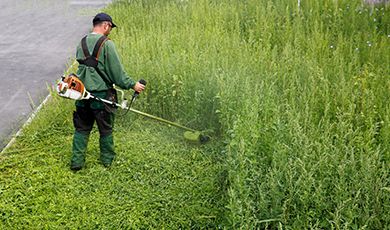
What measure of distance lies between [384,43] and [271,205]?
3902 mm

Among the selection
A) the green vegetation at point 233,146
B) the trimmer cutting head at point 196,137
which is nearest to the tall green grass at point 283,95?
the green vegetation at point 233,146

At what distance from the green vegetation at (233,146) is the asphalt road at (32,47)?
41.3 inches

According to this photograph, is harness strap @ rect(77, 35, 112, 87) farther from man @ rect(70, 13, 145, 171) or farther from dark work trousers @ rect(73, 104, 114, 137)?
dark work trousers @ rect(73, 104, 114, 137)

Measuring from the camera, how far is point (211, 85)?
5.54 meters

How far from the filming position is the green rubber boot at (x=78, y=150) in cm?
477

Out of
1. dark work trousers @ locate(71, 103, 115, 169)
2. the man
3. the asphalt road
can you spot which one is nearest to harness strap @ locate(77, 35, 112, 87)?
the man

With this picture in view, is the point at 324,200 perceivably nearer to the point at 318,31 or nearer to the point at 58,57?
the point at 318,31

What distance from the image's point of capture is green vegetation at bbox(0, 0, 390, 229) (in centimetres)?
356

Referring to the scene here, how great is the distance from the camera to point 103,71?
4617 mm

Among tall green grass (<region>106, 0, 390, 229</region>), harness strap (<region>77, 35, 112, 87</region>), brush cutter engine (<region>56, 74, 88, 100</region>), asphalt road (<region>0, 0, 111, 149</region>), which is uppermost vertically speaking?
harness strap (<region>77, 35, 112, 87</region>)

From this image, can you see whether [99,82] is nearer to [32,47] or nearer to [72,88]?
[72,88]

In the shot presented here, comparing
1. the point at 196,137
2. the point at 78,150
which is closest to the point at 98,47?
the point at 78,150

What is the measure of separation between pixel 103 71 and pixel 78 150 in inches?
33.1

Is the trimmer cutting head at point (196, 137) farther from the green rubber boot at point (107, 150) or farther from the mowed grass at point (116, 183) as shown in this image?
the green rubber boot at point (107, 150)
